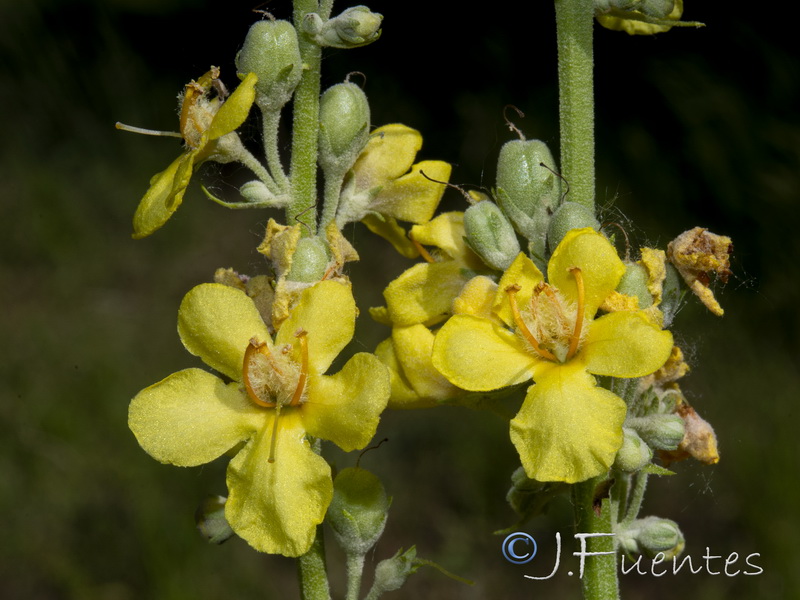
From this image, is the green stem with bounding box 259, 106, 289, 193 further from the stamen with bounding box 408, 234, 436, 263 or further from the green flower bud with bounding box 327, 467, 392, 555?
the green flower bud with bounding box 327, 467, 392, 555

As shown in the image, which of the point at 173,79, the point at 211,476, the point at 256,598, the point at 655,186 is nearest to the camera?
the point at 256,598

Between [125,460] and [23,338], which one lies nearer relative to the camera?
[125,460]

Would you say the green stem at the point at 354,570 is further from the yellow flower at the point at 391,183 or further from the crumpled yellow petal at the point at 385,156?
the crumpled yellow petal at the point at 385,156

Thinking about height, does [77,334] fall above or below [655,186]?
below

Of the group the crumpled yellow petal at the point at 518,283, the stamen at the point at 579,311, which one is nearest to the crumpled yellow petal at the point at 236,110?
the crumpled yellow petal at the point at 518,283

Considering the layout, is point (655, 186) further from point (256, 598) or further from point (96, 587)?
point (96, 587)

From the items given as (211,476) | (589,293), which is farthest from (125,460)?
(589,293)
